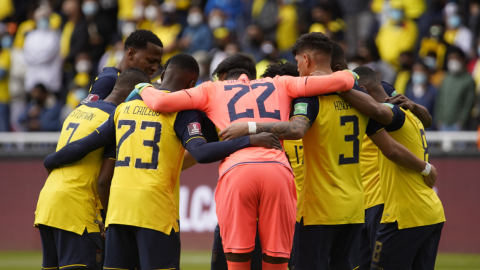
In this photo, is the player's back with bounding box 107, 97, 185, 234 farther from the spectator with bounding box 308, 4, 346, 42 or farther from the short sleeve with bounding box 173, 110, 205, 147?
the spectator with bounding box 308, 4, 346, 42

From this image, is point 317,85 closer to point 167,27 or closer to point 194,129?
point 194,129

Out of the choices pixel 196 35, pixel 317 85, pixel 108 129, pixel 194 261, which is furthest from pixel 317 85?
pixel 196 35

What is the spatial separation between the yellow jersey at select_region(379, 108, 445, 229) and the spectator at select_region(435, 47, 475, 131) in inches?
250

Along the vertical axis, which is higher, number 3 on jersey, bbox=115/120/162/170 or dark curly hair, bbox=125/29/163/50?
dark curly hair, bbox=125/29/163/50

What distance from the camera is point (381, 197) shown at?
260 inches

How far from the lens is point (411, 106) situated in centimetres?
618

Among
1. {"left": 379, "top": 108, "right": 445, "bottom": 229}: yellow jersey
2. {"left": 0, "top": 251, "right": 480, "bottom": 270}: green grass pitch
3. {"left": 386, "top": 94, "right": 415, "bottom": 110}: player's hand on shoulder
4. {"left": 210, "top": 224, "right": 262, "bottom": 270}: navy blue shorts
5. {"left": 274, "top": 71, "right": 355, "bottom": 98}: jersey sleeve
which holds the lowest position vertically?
{"left": 0, "top": 251, "right": 480, "bottom": 270}: green grass pitch

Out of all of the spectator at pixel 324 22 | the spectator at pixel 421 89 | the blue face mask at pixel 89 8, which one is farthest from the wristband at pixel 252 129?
the blue face mask at pixel 89 8

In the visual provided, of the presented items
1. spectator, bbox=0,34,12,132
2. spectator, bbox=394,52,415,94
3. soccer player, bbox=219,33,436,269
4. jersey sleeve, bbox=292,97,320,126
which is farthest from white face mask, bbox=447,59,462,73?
spectator, bbox=0,34,12,132

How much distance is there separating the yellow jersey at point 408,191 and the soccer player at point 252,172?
3.27ft

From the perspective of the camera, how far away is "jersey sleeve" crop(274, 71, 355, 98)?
545cm

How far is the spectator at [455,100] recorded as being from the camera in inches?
479

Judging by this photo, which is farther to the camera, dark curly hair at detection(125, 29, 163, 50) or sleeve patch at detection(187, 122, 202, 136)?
dark curly hair at detection(125, 29, 163, 50)

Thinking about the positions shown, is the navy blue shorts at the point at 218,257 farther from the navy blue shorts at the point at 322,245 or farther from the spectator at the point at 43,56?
the spectator at the point at 43,56
